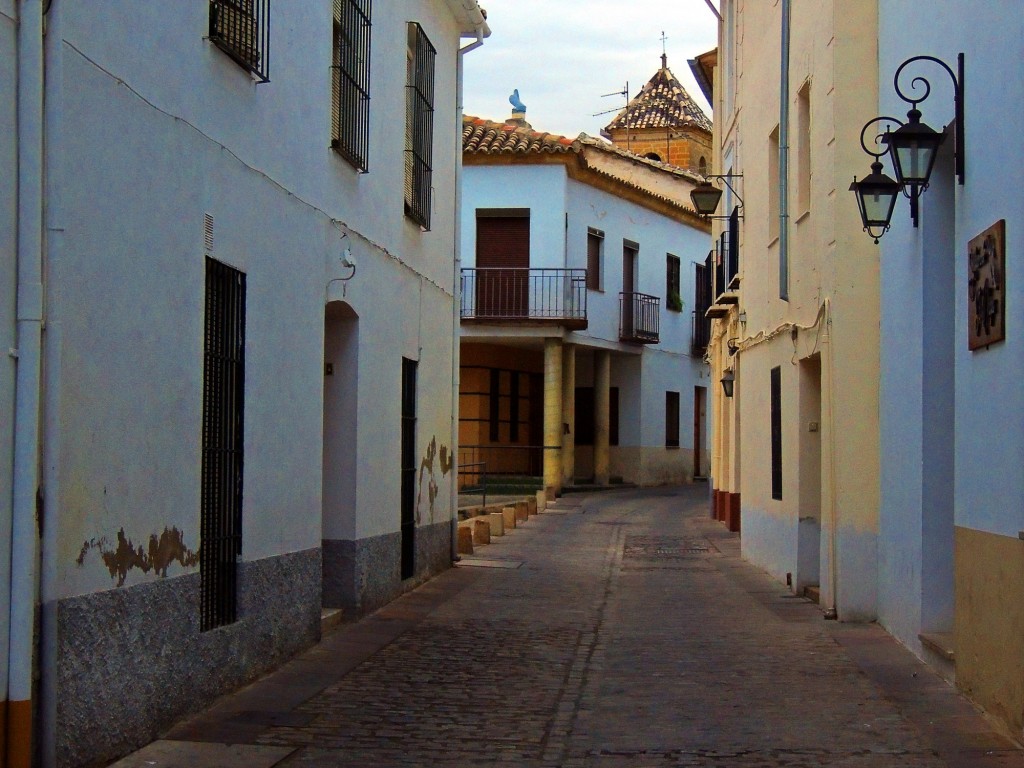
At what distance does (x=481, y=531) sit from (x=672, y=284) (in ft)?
55.5

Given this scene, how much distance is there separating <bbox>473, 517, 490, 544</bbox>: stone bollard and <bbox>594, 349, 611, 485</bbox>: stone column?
1222 cm

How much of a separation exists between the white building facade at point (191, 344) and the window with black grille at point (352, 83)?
30 mm

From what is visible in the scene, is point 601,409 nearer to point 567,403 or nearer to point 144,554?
point 567,403

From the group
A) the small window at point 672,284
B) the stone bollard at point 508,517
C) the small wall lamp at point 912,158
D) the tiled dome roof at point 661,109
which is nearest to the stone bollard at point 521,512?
the stone bollard at point 508,517

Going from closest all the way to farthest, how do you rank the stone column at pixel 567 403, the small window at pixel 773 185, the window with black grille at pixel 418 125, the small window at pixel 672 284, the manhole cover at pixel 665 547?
the window with black grille at pixel 418 125 → the small window at pixel 773 185 → the manhole cover at pixel 665 547 → the stone column at pixel 567 403 → the small window at pixel 672 284

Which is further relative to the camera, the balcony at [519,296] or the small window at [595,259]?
the small window at [595,259]

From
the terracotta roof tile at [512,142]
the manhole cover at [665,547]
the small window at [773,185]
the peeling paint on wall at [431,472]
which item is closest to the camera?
the peeling paint on wall at [431,472]

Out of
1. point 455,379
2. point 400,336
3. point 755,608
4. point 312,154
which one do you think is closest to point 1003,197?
point 312,154

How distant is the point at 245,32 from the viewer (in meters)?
8.42

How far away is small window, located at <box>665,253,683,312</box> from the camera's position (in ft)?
113

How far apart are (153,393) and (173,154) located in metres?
1.27

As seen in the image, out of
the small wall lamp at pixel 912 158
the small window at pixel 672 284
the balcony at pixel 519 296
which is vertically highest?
the small window at pixel 672 284

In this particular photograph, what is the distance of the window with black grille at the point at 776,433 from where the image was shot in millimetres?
14688

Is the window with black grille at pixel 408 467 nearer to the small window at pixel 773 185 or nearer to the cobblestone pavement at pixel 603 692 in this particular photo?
the cobblestone pavement at pixel 603 692
